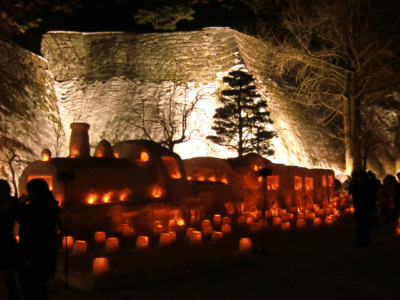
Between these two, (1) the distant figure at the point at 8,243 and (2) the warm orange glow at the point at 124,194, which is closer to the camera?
(1) the distant figure at the point at 8,243

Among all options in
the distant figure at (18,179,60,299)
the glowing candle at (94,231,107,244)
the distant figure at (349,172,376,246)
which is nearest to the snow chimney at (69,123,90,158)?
the glowing candle at (94,231,107,244)

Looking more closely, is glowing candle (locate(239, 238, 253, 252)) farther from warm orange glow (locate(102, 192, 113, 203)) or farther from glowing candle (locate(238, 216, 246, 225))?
glowing candle (locate(238, 216, 246, 225))

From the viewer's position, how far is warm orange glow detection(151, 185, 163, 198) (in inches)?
404

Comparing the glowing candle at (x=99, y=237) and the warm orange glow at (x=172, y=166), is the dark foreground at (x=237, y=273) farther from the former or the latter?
the warm orange glow at (x=172, y=166)

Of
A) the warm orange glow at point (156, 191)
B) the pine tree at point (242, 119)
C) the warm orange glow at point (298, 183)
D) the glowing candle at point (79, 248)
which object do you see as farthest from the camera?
the pine tree at point (242, 119)

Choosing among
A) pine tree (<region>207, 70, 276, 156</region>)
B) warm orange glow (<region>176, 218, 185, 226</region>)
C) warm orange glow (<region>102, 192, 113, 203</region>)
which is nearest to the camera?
warm orange glow (<region>102, 192, 113, 203</region>)

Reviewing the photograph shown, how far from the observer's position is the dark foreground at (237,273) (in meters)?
5.59

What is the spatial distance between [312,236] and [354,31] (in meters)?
12.0

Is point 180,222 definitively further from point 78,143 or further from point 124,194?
point 78,143

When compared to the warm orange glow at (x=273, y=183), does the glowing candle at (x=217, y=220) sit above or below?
below

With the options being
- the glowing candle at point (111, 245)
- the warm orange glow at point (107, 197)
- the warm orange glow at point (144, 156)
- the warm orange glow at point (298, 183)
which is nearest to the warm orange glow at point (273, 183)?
the warm orange glow at point (298, 183)

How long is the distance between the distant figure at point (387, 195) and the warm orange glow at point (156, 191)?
20.0 ft

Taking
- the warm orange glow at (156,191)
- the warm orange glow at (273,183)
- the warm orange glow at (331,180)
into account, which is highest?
the warm orange glow at (331,180)

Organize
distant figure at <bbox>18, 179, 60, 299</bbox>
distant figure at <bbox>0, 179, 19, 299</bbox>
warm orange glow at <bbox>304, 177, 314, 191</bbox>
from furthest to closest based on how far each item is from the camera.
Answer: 1. warm orange glow at <bbox>304, 177, 314, 191</bbox>
2. distant figure at <bbox>0, 179, 19, 299</bbox>
3. distant figure at <bbox>18, 179, 60, 299</bbox>
